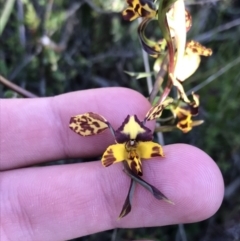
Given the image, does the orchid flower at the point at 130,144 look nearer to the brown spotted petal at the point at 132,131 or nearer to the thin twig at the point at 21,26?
the brown spotted petal at the point at 132,131

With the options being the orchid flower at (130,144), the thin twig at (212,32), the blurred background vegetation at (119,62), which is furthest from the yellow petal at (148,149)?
the thin twig at (212,32)

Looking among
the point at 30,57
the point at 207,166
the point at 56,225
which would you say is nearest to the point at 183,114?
the point at 207,166

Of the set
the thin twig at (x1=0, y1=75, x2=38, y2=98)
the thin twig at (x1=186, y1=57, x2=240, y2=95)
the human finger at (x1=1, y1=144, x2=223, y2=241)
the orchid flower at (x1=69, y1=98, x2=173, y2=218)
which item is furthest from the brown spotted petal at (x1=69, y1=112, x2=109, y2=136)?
the thin twig at (x1=186, y1=57, x2=240, y2=95)

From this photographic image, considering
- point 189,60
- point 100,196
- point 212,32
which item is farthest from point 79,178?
point 212,32

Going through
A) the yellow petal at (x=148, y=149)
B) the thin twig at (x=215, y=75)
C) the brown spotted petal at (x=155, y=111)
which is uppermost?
the brown spotted petal at (x=155, y=111)

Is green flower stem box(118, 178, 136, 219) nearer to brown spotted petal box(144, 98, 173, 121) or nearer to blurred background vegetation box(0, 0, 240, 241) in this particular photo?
brown spotted petal box(144, 98, 173, 121)

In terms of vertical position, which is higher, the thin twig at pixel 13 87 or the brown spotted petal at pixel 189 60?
the brown spotted petal at pixel 189 60
